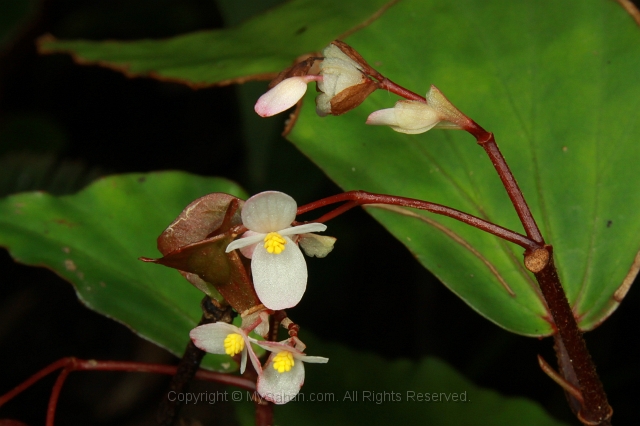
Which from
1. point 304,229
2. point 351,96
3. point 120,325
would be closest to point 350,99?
point 351,96

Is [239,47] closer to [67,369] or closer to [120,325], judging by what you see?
[67,369]

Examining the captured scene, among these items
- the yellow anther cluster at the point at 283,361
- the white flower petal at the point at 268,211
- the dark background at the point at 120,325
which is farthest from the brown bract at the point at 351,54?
the dark background at the point at 120,325

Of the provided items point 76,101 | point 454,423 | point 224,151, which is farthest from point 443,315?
point 76,101

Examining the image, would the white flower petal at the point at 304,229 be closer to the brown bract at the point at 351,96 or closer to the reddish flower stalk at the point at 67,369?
the brown bract at the point at 351,96

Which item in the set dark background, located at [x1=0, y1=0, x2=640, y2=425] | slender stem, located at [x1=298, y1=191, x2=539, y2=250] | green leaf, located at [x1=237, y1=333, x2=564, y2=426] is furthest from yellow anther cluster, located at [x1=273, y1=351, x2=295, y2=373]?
dark background, located at [x1=0, y1=0, x2=640, y2=425]

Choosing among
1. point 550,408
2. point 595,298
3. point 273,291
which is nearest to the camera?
point 273,291

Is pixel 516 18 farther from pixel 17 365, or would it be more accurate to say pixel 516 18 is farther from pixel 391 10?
pixel 17 365
